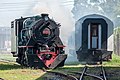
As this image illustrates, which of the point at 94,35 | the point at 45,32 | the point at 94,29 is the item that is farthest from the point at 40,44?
the point at 94,29

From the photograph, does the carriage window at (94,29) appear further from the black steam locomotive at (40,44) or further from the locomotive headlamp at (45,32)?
the locomotive headlamp at (45,32)

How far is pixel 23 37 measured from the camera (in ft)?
64.4

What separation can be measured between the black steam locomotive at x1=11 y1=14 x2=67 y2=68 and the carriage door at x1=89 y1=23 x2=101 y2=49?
16.0ft

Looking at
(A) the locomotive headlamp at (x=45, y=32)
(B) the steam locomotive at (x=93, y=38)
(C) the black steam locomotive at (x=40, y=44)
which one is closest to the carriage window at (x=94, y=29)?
(B) the steam locomotive at (x=93, y=38)

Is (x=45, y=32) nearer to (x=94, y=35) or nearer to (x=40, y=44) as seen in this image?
(x=40, y=44)

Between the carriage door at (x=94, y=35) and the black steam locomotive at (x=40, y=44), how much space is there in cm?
487

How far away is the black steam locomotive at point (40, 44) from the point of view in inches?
697

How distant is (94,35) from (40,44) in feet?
20.5

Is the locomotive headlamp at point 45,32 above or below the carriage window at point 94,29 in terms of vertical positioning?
below

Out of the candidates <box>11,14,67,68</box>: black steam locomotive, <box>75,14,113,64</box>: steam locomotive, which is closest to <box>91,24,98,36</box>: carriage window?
<box>75,14,113,64</box>: steam locomotive

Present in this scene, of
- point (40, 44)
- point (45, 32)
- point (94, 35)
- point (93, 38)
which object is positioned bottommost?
point (40, 44)

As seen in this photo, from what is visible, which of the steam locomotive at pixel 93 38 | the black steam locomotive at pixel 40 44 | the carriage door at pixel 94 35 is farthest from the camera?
the carriage door at pixel 94 35

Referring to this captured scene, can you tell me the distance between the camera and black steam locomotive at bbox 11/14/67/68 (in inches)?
697

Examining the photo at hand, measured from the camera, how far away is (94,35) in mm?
23266
